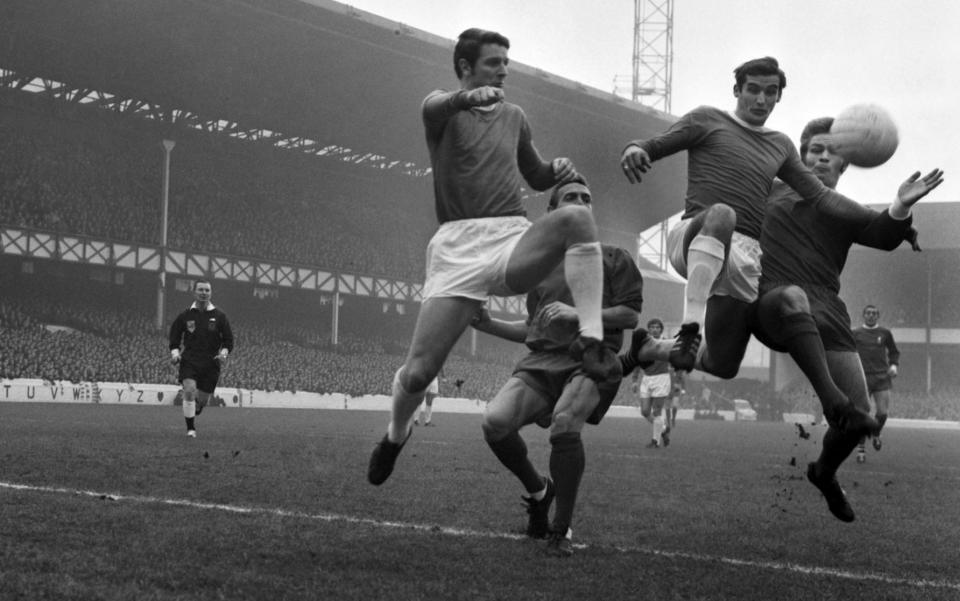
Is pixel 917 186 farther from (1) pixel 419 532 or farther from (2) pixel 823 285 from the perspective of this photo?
(1) pixel 419 532

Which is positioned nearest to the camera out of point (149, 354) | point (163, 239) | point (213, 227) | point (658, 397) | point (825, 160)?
point (825, 160)

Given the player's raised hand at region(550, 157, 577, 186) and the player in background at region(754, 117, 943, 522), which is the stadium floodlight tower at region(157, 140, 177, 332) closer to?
the player in background at region(754, 117, 943, 522)

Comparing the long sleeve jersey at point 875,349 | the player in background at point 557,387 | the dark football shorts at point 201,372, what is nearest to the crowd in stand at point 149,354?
the long sleeve jersey at point 875,349

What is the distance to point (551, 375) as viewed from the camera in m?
6.49

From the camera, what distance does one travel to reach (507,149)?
585cm

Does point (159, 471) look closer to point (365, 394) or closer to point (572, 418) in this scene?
point (572, 418)

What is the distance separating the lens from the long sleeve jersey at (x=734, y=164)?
20.7 feet

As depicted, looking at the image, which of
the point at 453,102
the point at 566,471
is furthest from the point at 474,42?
the point at 566,471

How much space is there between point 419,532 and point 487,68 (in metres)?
2.60

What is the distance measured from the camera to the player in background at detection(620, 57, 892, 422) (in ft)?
20.6

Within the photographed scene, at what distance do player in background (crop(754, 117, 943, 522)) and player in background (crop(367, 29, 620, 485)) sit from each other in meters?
1.51

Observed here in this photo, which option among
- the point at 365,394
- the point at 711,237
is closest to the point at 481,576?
the point at 711,237

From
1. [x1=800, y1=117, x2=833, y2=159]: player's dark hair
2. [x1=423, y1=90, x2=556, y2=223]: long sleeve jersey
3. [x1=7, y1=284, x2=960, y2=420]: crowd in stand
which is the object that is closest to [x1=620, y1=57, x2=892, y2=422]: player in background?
[x1=800, y1=117, x2=833, y2=159]: player's dark hair

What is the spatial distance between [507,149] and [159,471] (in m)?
4.78
